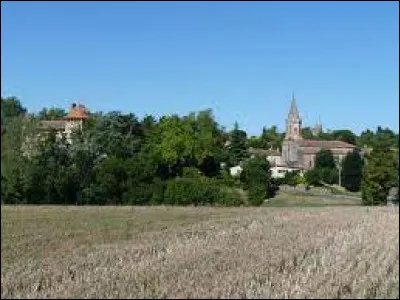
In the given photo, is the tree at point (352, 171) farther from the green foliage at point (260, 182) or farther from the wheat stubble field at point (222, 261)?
the green foliage at point (260, 182)

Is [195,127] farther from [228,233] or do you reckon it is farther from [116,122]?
[228,233]

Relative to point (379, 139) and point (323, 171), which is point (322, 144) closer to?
point (323, 171)

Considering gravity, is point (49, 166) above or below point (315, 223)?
above

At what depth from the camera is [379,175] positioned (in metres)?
3.80

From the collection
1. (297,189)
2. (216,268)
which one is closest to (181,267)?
(216,268)

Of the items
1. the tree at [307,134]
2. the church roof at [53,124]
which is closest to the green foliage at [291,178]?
the tree at [307,134]

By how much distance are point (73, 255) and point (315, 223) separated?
2413 mm

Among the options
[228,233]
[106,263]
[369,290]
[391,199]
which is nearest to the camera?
[391,199]

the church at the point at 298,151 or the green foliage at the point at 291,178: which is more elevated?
the church at the point at 298,151

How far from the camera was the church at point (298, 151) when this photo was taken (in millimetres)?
4934

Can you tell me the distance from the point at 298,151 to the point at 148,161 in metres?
1.56

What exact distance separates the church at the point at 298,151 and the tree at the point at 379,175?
1.90 ft

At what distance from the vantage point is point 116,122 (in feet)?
16.7

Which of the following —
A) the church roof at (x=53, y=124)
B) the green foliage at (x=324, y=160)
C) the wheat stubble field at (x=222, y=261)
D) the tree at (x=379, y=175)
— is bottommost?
the wheat stubble field at (x=222, y=261)
